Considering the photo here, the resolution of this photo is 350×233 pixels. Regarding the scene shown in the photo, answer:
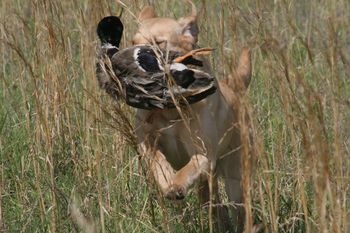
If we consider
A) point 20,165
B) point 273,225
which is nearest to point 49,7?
point 20,165

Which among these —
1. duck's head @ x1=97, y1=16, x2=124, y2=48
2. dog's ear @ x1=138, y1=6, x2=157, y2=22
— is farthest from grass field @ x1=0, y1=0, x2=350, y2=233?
duck's head @ x1=97, y1=16, x2=124, y2=48

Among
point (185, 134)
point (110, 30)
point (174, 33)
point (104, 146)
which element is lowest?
point (104, 146)

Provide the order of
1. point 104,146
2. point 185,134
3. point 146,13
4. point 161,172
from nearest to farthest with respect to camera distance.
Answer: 1. point 161,172
2. point 185,134
3. point 104,146
4. point 146,13

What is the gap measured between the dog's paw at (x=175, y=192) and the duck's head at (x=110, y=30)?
2.26 ft

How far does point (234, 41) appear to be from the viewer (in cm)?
358

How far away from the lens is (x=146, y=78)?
12.3ft

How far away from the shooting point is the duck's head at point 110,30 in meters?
3.82

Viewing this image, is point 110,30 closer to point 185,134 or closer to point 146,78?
point 146,78

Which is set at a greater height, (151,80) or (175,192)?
(151,80)

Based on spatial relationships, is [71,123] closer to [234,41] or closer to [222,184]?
[222,184]

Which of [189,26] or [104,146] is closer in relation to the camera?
[189,26]

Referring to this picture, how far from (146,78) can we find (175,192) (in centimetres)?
57

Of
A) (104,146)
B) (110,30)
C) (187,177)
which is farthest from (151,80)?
(104,146)

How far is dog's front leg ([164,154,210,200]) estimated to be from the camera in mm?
4000
